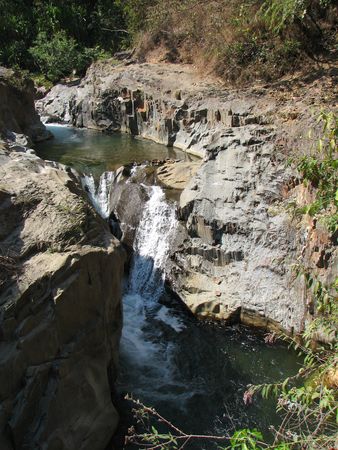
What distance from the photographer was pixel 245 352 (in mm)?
7754

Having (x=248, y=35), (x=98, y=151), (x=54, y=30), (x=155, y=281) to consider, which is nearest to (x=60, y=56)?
(x=54, y=30)

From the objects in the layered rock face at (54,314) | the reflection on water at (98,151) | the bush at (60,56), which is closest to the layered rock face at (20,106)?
the reflection on water at (98,151)

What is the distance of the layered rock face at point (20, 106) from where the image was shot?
15.6 meters

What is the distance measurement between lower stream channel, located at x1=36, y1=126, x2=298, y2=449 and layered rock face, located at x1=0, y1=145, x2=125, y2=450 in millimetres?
1105

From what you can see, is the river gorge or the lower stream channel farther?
the lower stream channel

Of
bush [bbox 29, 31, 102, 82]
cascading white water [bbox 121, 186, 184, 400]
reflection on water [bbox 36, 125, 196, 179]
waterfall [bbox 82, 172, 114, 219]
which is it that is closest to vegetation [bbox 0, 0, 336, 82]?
bush [bbox 29, 31, 102, 82]

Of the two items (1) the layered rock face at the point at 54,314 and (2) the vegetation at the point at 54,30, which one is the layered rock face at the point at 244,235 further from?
(2) the vegetation at the point at 54,30

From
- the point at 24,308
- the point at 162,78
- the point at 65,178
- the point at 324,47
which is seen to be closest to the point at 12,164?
→ the point at 65,178

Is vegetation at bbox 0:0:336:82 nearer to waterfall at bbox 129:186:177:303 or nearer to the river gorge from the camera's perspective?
the river gorge

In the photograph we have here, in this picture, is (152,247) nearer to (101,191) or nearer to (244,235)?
(244,235)

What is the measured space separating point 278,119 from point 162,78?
7506mm

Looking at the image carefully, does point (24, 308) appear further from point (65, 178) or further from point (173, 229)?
point (173, 229)

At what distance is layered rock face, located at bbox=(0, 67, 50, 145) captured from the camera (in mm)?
15562

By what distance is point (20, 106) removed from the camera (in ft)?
55.0
